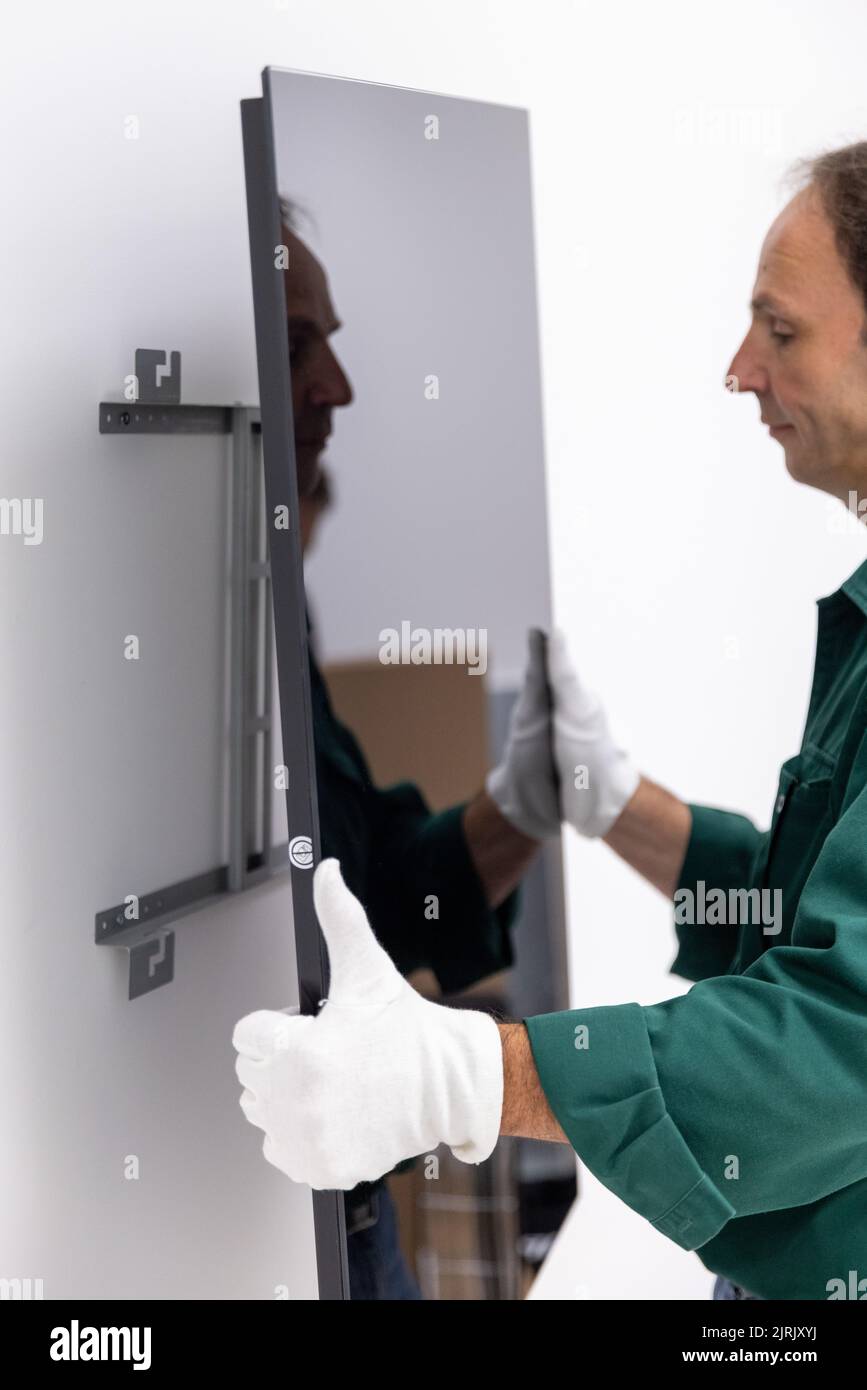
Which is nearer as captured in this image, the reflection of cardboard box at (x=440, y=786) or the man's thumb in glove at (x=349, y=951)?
the man's thumb in glove at (x=349, y=951)

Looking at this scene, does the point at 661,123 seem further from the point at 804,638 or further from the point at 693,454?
the point at 804,638

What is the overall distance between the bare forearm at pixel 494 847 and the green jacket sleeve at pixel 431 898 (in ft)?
0.05

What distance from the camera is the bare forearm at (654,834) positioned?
5.97 ft

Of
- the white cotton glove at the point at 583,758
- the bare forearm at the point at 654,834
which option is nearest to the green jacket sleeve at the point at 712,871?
the bare forearm at the point at 654,834

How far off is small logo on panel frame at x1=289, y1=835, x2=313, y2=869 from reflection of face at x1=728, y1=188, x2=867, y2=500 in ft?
2.30

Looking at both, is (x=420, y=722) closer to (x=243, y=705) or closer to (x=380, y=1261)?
(x=243, y=705)

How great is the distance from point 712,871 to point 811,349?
0.75 metres

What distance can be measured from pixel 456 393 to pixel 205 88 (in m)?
0.52

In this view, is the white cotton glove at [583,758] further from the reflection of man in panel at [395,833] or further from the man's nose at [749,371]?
the man's nose at [749,371]

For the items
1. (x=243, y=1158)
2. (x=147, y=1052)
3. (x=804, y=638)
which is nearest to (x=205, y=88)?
(x=147, y=1052)

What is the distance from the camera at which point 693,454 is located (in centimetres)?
221

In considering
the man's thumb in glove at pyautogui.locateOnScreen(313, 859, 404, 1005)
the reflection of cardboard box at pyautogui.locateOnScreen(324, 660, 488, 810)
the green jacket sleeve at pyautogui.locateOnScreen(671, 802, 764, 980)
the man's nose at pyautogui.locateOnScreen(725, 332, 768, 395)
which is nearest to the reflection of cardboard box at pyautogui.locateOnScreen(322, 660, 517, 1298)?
the reflection of cardboard box at pyautogui.locateOnScreen(324, 660, 488, 810)
